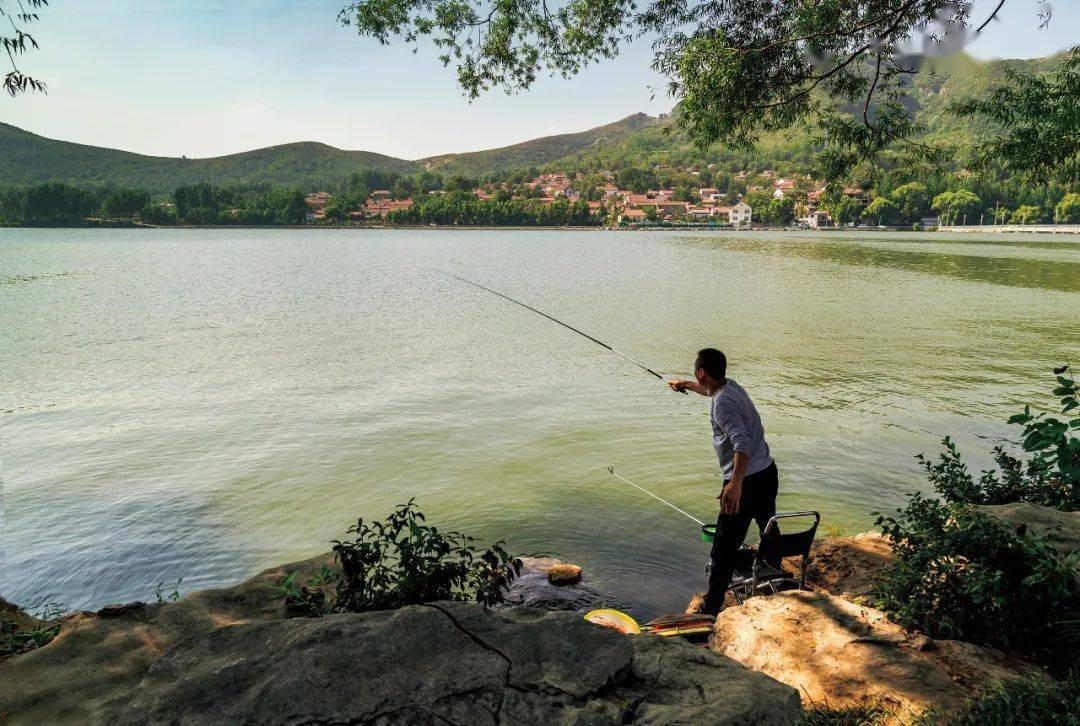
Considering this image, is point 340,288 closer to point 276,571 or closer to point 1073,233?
point 276,571

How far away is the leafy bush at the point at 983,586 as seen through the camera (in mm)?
3820

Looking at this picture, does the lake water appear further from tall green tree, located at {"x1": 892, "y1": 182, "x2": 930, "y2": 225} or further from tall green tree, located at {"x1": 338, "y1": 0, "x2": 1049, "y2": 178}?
tall green tree, located at {"x1": 892, "y1": 182, "x2": 930, "y2": 225}

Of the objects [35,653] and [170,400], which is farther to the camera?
[170,400]

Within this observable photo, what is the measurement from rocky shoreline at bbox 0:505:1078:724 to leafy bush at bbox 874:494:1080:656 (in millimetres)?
203

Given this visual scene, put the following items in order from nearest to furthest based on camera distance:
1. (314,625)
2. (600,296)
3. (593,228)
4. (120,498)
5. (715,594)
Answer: (314,625)
(715,594)
(120,498)
(600,296)
(593,228)

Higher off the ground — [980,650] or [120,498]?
[980,650]

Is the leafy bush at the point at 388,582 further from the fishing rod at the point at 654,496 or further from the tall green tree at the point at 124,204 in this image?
the tall green tree at the point at 124,204

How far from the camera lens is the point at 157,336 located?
23.3 m

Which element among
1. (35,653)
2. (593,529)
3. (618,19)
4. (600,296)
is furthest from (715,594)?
(600,296)

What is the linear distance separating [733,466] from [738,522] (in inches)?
19.3

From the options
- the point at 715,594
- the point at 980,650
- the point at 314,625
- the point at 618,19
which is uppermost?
the point at 618,19

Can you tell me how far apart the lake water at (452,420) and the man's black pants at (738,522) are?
4.24 feet

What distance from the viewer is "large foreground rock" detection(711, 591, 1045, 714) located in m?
3.65

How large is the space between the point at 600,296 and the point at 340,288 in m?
16.6
